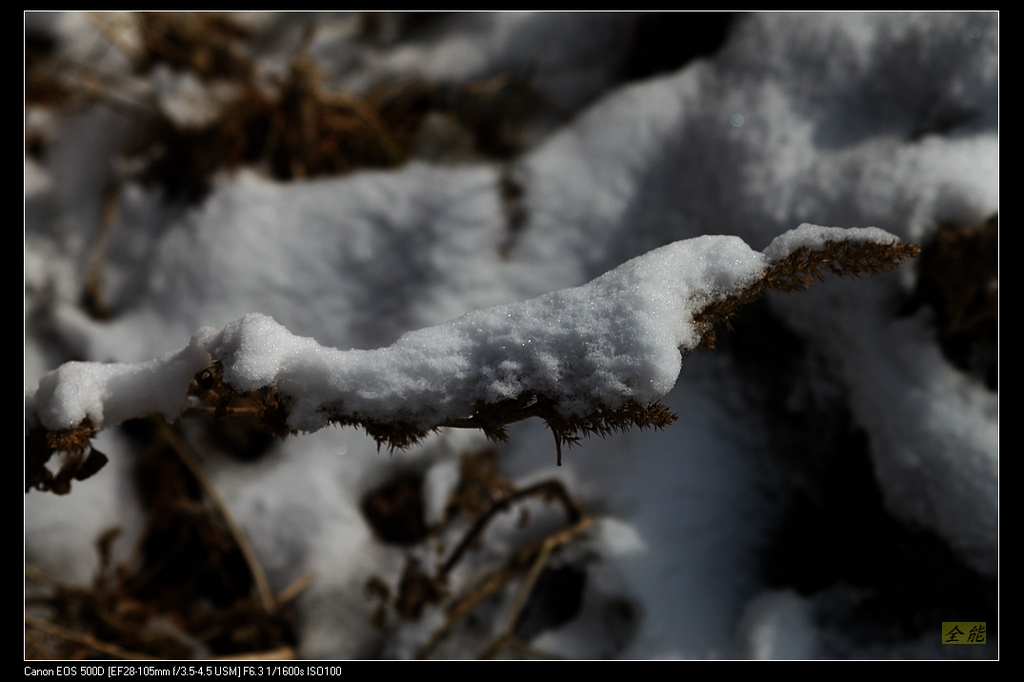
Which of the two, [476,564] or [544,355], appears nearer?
[544,355]

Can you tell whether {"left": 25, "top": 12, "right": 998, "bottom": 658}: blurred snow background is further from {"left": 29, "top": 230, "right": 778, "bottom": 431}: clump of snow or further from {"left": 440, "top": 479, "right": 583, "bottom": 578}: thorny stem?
{"left": 29, "top": 230, "right": 778, "bottom": 431}: clump of snow

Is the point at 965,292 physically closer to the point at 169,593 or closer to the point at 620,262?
the point at 620,262

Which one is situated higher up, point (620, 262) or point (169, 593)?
point (620, 262)

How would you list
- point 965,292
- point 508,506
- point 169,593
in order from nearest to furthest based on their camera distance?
point 965,292 → point 508,506 → point 169,593

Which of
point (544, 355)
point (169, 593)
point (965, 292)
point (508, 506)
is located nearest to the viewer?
point (544, 355)

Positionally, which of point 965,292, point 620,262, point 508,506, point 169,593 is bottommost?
point 169,593

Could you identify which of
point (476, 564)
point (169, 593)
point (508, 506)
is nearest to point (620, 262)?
point (508, 506)

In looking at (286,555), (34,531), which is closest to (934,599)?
(286,555)
